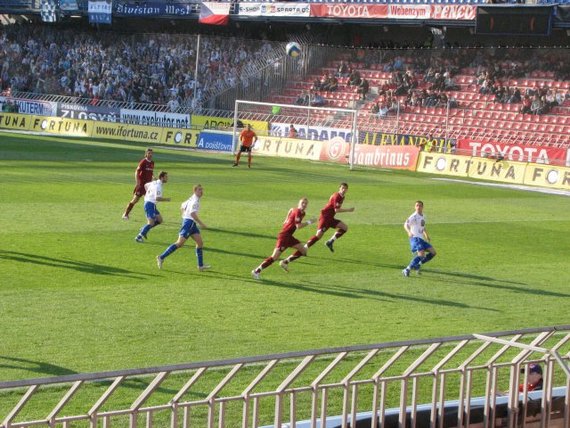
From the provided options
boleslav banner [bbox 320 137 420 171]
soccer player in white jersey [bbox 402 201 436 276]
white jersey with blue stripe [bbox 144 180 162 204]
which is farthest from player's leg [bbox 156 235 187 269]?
boleslav banner [bbox 320 137 420 171]

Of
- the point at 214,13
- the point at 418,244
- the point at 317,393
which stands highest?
the point at 214,13

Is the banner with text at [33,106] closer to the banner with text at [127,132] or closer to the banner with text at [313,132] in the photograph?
the banner with text at [127,132]

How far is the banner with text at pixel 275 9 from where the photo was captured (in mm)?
58719

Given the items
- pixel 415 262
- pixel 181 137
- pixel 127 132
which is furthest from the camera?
pixel 127 132

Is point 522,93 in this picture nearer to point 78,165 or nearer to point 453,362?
point 78,165

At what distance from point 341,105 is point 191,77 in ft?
37.8

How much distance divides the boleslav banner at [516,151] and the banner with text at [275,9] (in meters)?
14.3

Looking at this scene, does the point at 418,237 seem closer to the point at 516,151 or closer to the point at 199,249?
the point at 199,249

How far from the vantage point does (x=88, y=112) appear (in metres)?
60.7

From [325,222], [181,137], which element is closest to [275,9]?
[181,137]

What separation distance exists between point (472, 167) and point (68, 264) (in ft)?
89.4

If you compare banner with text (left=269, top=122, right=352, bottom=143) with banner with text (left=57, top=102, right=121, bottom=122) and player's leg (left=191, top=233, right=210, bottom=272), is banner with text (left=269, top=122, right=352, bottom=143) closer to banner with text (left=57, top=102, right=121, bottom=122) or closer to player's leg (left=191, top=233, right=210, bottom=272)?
banner with text (left=57, top=102, right=121, bottom=122)

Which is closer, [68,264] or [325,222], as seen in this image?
[68,264]

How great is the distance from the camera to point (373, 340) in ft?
48.3
